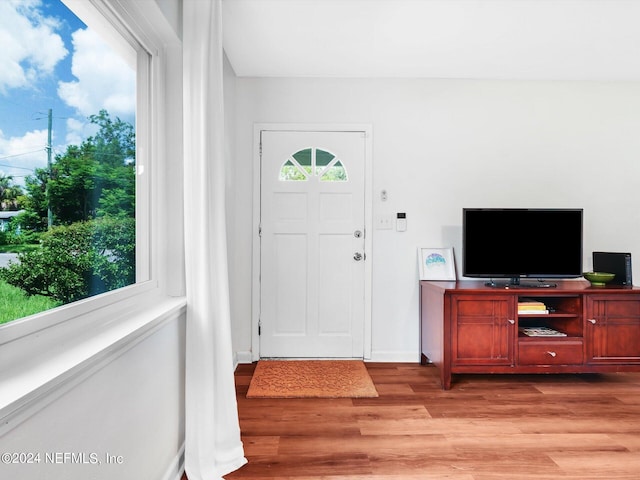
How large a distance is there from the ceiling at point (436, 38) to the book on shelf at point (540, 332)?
2096 millimetres

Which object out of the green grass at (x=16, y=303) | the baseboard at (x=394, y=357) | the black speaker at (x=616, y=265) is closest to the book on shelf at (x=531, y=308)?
the black speaker at (x=616, y=265)

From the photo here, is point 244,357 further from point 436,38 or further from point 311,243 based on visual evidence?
point 436,38

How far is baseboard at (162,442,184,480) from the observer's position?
1805 mm

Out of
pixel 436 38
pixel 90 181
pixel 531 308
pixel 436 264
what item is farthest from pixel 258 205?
pixel 531 308

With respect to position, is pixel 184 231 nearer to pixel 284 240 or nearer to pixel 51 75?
pixel 51 75

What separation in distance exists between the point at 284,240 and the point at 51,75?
242cm

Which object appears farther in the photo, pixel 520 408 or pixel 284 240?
pixel 284 240

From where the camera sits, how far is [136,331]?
1432 millimetres

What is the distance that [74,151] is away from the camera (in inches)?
55.1

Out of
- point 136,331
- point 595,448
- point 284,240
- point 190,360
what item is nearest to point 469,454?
point 595,448

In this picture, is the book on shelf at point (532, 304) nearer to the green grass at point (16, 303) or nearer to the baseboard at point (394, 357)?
the baseboard at point (394, 357)

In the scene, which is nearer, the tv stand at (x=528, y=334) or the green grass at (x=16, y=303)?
the green grass at (x=16, y=303)

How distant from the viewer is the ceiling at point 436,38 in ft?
8.14

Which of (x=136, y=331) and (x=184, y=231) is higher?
(x=184, y=231)
